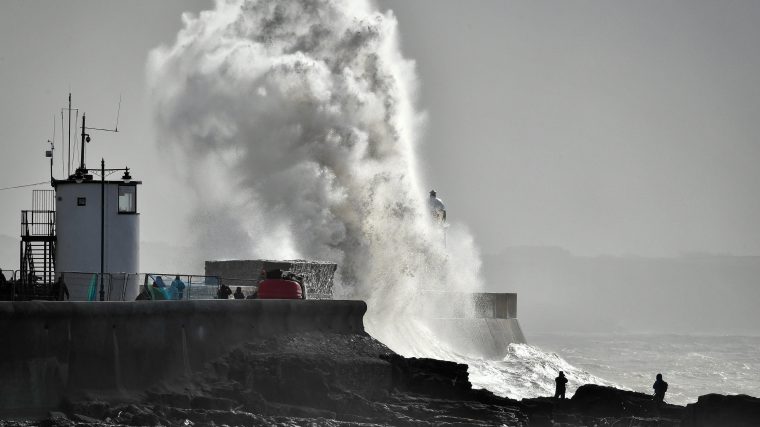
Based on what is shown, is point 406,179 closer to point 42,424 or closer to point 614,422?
point 614,422

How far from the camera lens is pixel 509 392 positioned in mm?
34750

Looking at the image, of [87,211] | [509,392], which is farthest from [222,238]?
[87,211]

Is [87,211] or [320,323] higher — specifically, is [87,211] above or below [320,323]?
above

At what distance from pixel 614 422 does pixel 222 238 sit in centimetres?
1740

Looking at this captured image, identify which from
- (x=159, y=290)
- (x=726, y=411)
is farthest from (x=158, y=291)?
(x=726, y=411)

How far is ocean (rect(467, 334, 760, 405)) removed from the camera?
126 feet

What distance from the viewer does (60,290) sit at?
2144 cm

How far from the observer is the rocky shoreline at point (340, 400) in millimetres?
20234

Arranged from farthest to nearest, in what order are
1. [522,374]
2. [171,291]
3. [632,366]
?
[632,366] → [522,374] → [171,291]

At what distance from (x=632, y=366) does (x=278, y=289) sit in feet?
123

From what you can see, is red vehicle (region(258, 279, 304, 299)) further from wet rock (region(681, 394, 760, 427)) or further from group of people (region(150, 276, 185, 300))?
wet rock (region(681, 394, 760, 427))

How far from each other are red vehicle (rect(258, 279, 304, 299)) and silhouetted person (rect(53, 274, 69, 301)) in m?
3.35

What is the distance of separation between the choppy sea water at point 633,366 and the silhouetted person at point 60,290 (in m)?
14.7

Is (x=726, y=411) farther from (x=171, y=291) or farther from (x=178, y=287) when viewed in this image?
(x=171, y=291)
